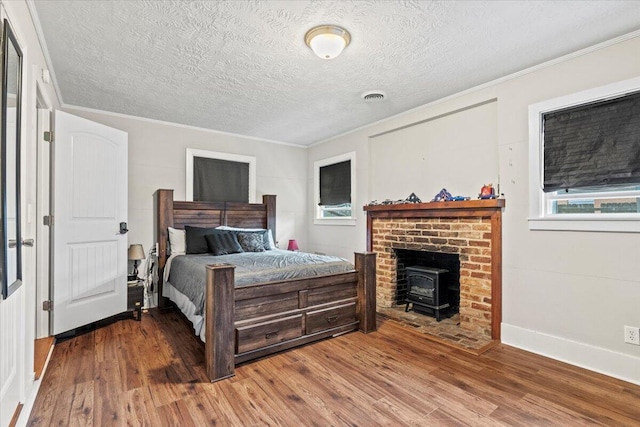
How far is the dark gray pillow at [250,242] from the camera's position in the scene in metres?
4.22

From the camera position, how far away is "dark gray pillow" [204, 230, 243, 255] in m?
3.92

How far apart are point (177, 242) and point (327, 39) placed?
10.4 ft

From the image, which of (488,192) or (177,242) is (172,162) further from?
(488,192)

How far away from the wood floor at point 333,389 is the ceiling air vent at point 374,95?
8.27 feet

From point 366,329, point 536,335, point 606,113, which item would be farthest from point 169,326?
point 606,113

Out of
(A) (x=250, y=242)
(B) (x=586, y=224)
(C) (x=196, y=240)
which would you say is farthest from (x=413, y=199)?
(C) (x=196, y=240)

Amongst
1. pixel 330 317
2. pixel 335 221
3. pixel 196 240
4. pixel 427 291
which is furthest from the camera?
pixel 335 221

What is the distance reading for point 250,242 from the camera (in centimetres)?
426

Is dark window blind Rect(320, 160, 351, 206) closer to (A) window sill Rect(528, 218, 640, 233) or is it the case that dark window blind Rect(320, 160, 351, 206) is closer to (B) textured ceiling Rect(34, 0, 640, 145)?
(B) textured ceiling Rect(34, 0, 640, 145)

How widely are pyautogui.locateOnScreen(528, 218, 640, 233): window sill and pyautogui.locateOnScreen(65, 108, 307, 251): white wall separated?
146 inches

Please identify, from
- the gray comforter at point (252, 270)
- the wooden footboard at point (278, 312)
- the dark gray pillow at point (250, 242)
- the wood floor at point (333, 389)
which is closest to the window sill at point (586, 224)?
the wood floor at point (333, 389)

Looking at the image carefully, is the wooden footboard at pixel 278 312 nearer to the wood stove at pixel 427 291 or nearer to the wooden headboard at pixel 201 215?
the wood stove at pixel 427 291

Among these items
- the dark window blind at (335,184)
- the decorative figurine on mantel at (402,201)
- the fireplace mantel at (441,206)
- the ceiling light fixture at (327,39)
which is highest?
the ceiling light fixture at (327,39)

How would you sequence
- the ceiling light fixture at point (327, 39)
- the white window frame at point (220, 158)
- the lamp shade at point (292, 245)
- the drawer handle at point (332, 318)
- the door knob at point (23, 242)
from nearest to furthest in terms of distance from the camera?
the door knob at point (23, 242), the ceiling light fixture at point (327, 39), the drawer handle at point (332, 318), the white window frame at point (220, 158), the lamp shade at point (292, 245)
